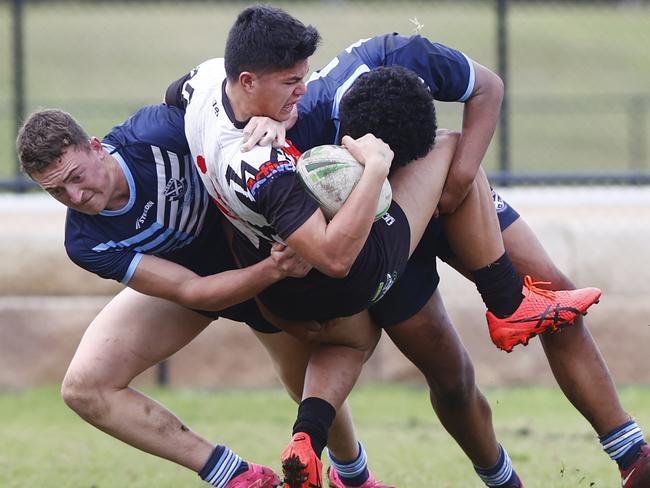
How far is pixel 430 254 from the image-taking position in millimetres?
4965

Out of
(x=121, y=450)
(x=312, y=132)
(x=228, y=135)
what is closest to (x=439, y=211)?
(x=312, y=132)

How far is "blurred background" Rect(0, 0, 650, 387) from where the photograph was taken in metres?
8.22

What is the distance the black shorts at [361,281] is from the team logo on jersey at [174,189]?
0.53 metres

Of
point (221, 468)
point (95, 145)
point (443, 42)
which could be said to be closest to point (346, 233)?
point (95, 145)

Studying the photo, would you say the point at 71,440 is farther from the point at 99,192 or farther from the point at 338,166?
the point at 338,166

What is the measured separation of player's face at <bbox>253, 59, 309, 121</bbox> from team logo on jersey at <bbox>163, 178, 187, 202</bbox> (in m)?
0.58

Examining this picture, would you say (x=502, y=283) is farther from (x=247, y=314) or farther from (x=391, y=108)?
(x=247, y=314)

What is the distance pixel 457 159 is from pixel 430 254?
552mm

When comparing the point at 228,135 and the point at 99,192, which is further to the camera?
the point at 99,192

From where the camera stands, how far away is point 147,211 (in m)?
4.67

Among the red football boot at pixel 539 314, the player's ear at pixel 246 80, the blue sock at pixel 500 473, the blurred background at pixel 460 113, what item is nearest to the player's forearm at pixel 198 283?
the player's ear at pixel 246 80

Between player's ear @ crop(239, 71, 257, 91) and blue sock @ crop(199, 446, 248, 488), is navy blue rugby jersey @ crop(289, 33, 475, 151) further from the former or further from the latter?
blue sock @ crop(199, 446, 248, 488)

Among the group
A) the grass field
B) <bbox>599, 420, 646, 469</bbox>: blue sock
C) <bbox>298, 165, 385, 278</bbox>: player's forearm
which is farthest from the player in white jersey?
the grass field

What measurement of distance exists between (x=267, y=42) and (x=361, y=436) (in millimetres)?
3543
